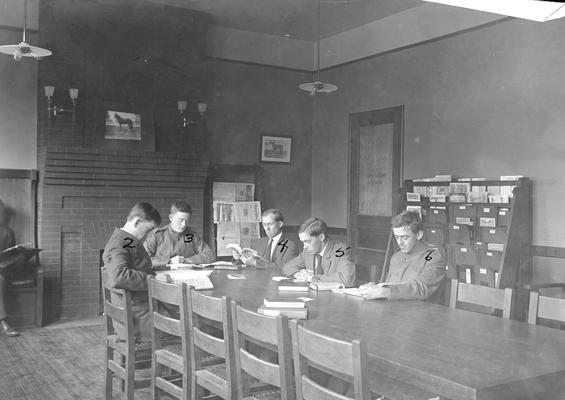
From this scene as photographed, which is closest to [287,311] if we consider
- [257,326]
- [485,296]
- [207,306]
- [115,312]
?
[207,306]

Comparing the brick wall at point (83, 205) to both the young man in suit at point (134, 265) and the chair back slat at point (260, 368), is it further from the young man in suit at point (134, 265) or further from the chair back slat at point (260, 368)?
the chair back slat at point (260, 368)

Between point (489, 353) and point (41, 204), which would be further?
point (41, 204)

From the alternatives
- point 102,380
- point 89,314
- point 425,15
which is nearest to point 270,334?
point 102,380

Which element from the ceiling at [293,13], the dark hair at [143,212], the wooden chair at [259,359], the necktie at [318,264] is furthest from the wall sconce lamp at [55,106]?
the wooden chair at [259,359]

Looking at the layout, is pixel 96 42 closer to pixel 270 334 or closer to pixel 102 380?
pixel 102 380

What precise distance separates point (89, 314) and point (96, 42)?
2.76m

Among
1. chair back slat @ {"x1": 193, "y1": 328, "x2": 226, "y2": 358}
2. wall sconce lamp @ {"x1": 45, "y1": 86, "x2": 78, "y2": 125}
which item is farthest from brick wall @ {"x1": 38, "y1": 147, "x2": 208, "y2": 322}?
chair back slat @ {"x1": 193, "y1": 328, "x2": 226, "y2": 358}

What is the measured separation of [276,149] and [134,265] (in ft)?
13.9

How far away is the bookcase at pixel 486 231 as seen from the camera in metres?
4.98

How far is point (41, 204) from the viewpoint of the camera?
5.97m

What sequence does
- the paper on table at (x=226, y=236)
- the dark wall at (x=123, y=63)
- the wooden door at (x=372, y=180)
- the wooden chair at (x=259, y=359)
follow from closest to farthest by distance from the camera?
the wooden chair at (x=259, y=359), the dark wall at (x=123, y=63), the wooden door at (x=372, y=180), the paper on table at (x=226, y=236)

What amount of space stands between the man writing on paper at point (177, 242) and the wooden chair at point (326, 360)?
2902mm

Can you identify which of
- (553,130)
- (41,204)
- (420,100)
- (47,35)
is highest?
(47,35)

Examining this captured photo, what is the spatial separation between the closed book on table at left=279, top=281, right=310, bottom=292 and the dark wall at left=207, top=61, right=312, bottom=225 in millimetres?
3668
